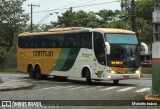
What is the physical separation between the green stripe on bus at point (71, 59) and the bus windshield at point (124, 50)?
3.20 meters

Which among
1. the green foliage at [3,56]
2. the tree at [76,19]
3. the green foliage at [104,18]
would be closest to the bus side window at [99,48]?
the green foliage at [3,56]

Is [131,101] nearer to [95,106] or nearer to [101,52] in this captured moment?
[95,106]

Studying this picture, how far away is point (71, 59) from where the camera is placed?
1177 inches

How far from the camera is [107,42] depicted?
85.9 feet

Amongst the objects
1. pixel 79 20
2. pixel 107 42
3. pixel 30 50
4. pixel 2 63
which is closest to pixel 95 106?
pixel 107 42

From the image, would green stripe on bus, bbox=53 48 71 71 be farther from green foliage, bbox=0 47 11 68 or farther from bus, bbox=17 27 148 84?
green foliage, bbox=0 47 11 68

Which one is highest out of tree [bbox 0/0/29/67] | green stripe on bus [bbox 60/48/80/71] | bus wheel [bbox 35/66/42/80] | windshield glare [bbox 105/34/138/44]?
tree [bbox 0/0/29/67]

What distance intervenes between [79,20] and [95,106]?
223ft

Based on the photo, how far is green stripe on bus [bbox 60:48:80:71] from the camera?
29.4 m

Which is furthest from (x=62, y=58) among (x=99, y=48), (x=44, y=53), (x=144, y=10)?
(x=144, y=10)

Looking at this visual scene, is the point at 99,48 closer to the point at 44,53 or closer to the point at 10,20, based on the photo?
the point at 44,53

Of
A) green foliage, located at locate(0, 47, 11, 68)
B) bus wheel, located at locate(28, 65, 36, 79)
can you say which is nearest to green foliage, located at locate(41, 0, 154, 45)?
green foliage, located at locate(0, 47, 11, 68)

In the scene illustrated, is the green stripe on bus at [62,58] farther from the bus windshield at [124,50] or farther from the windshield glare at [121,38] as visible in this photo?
the bus windshield at [124,50]

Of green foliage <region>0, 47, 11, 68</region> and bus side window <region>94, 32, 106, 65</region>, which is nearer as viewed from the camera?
bus side window <region>94, 32, 106, 65</region>
